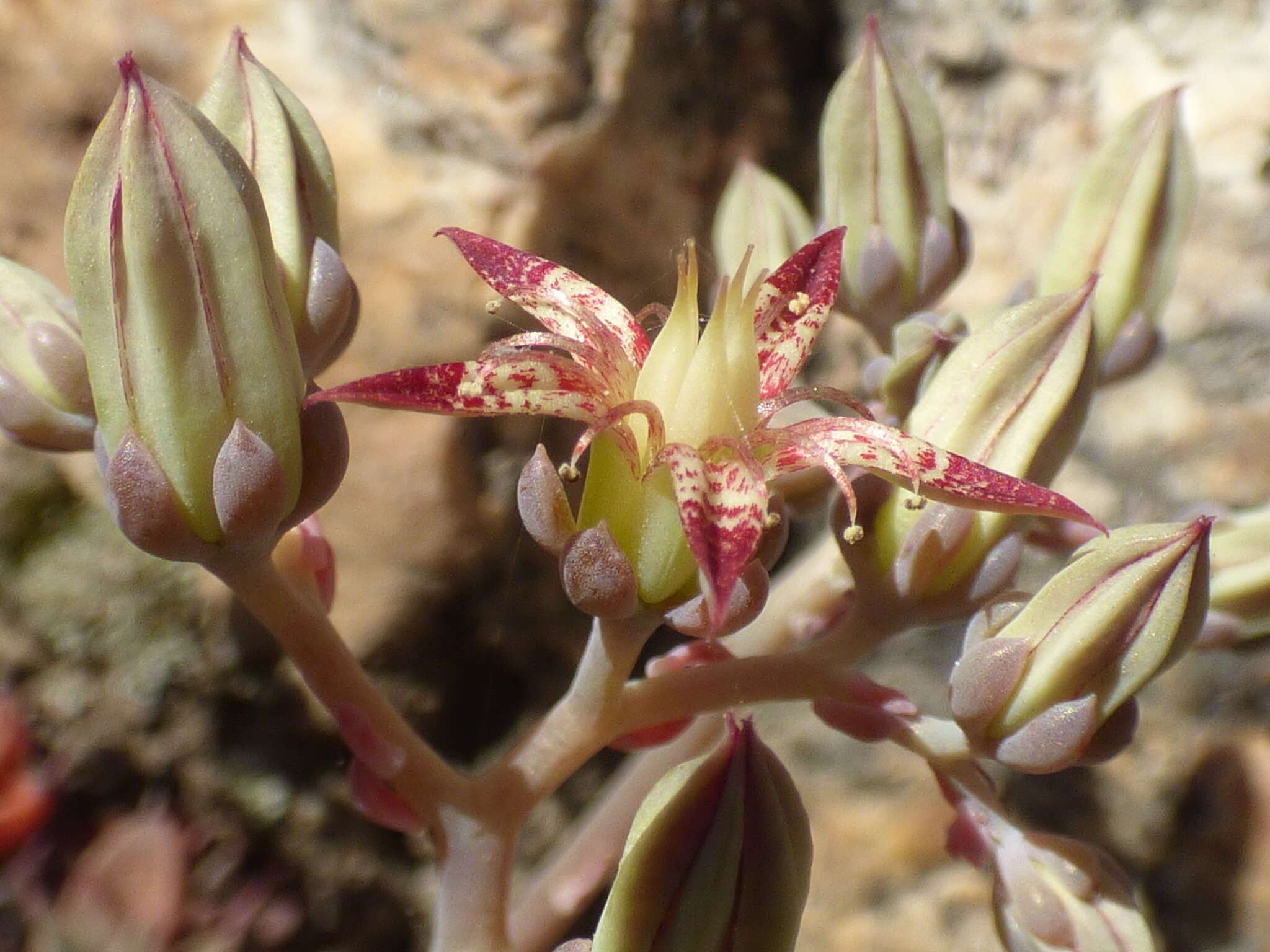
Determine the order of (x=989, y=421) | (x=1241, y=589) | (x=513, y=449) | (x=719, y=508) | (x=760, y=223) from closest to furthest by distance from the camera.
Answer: (x=719, y=508) < (x=989, y=421) < (x=1241, y=589) < (x=760, y=223) < (x=513, y=449)

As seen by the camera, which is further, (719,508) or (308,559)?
(308,559)

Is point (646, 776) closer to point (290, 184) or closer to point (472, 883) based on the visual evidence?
point (472, 883)

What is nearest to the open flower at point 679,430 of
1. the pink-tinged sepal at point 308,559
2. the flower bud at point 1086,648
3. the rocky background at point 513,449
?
the flower bud at point 1086,648

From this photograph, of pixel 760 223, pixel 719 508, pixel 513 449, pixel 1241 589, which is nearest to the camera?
pixel 719 508

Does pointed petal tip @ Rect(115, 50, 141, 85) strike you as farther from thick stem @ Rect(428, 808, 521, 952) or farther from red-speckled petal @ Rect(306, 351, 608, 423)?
thick stem @ Rect(428, 808, 521, 952)

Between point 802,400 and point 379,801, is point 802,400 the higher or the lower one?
the higher one

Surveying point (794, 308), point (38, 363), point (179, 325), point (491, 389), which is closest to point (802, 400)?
point (794, 308)
